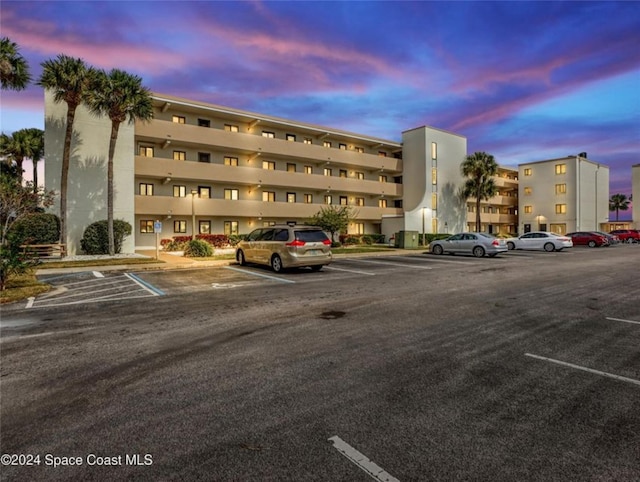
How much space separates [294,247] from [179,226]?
779 inches

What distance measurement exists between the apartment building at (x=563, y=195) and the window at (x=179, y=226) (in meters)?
50.1

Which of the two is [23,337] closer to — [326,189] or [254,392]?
[254,392]

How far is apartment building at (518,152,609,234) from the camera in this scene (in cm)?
5141

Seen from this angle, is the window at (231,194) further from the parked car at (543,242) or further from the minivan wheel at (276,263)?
the parked car at (543,242)

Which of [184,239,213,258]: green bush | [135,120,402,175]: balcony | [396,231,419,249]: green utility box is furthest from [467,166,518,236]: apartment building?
[184,239,213,258]: green bush

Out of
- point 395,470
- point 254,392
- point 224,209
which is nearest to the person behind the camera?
point 395,470

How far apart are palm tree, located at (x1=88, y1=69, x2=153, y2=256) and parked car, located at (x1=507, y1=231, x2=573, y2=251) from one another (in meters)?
29.7

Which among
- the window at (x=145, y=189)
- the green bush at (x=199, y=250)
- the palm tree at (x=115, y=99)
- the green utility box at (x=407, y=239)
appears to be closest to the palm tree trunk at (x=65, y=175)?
the palm tree at (x=115, y=99)

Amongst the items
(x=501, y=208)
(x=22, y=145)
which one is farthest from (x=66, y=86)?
(x=501, y=208)

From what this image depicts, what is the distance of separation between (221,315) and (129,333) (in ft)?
5.84

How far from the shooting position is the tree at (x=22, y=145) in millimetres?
34219

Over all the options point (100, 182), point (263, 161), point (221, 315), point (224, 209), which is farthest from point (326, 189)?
point (221, 315)

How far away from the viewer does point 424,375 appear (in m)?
4.25

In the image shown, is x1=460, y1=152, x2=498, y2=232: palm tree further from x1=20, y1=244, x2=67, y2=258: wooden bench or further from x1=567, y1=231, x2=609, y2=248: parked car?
x1=20, y1=244, x2=67, y2=258: wooden bench
